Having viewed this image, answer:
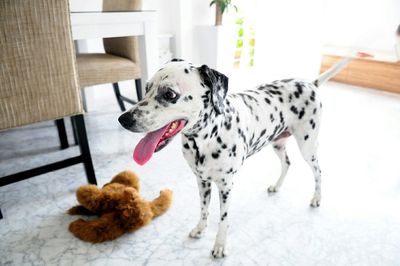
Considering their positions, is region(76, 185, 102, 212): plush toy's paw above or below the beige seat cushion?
below

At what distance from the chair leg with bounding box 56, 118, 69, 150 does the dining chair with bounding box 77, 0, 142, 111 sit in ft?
0.99

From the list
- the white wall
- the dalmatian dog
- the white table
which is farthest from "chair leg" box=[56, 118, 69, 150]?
the white wall

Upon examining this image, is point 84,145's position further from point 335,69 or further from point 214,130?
point 335,69

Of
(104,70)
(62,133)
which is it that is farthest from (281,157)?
(62,133)

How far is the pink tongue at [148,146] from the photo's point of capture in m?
1.01

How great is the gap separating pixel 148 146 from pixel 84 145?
2.45 ft

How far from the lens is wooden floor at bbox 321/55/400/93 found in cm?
340

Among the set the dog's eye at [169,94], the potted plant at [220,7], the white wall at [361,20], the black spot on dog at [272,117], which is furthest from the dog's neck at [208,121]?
the white wall at [361,20]

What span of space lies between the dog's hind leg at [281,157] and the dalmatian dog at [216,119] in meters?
0.12

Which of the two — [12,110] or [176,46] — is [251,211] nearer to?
[12,110]

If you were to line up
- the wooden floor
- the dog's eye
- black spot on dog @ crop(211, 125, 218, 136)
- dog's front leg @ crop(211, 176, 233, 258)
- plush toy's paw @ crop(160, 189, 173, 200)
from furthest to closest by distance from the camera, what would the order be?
the wooden floor < plush toy's paw @ crop(160, 189, 173, 200) < dog's front leg @ crop(211, 176, 233, 258) < black spot on dog @ crop(211, 125, 218, 136) < the dog's eye

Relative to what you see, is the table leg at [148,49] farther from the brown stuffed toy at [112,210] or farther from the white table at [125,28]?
the brown stuffed toy at [112,210]

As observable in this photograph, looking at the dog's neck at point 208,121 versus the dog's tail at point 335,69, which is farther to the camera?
the dog's tail at point 335,69

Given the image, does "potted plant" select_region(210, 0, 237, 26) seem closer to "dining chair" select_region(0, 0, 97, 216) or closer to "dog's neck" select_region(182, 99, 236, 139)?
"dining chair" select_region(0, 0, 97, 216)
